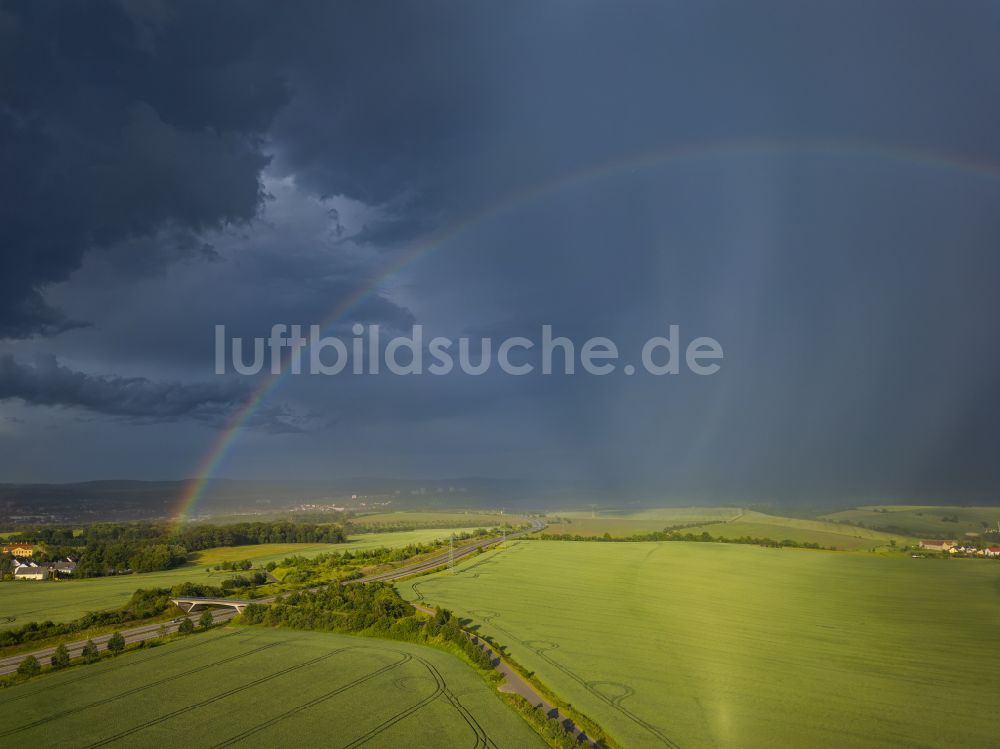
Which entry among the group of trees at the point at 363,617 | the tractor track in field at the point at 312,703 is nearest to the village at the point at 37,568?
the group of trees at the point at 363,617

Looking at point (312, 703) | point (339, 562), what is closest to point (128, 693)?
point (312, 703)

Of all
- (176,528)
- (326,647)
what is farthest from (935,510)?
(176,528)

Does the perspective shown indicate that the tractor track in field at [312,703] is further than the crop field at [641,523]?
No

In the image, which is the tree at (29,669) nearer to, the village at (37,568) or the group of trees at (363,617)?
the group of trees at (363,617)

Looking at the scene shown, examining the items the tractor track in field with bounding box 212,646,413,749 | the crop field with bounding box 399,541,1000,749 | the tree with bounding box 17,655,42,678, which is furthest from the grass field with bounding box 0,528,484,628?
the tractor track in field with bounding box 212,646,413,749

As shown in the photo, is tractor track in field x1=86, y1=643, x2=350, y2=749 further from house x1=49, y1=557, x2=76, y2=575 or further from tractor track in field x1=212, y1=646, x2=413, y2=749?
house x1=49, y1=557, x2=76, y2=575

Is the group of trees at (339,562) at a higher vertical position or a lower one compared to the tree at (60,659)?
lower

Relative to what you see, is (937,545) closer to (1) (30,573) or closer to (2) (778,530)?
(2) (778,530)
